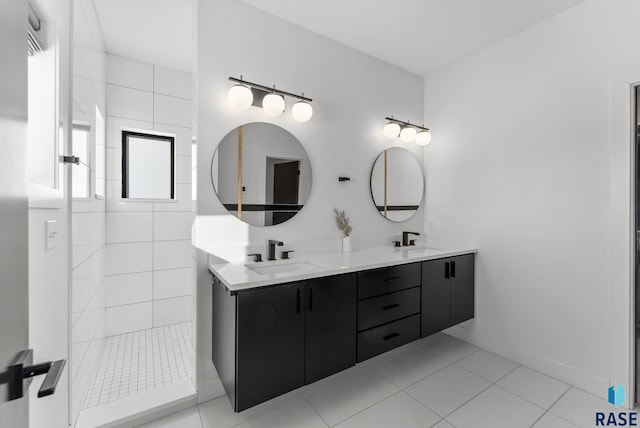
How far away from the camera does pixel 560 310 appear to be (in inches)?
85.6

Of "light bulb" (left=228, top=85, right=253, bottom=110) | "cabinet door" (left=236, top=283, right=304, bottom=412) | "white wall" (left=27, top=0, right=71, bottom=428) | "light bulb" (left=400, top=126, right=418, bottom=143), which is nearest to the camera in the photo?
"white wall" (left=27, top=0, right=71, bottom=428)

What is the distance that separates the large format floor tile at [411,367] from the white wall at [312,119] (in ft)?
3.38

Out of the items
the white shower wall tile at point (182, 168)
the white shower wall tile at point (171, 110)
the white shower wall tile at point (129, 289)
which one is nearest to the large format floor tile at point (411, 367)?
the white shower wall tile at point (129, 289)

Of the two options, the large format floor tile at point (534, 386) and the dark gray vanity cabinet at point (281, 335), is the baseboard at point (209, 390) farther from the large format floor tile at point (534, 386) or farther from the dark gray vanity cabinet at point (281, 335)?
the large format floor tile at point (534, 386)

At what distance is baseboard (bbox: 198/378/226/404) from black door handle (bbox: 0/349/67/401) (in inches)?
59.5

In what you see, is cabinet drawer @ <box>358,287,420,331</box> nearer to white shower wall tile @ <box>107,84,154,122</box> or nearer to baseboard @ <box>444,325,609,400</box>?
baseboard @ <box>444,325,609,400</box>

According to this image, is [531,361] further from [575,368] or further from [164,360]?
[164,360]

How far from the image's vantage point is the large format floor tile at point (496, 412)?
1730 mm

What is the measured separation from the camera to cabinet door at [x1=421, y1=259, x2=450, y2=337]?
2.33 metres

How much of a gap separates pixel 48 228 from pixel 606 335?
326cm

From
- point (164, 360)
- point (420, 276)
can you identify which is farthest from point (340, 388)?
point (164, 360)

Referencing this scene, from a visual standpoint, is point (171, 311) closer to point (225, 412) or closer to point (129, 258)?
point (129, 258)

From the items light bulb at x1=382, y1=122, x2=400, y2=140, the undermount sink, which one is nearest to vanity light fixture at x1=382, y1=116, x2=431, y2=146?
light bulb at x1=382, y1=122, x2=400, y2=140

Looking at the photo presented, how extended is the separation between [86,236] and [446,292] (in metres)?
2.76
